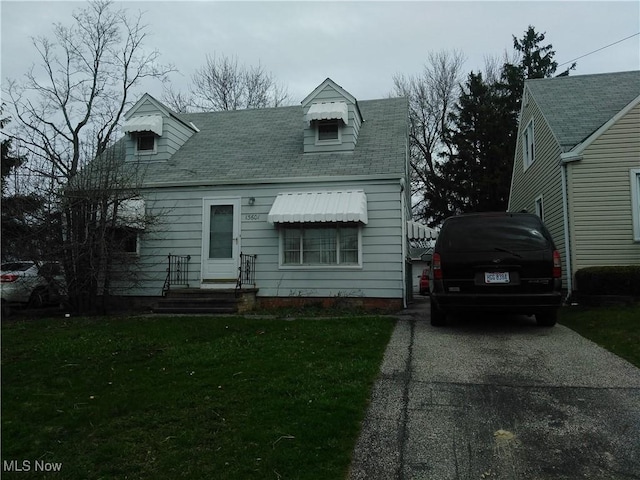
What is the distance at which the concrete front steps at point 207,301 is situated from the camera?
10531 millimetres

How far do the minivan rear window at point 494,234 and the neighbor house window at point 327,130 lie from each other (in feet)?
20.3

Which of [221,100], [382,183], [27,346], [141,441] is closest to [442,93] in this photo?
[221,100]

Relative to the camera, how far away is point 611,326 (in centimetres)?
739

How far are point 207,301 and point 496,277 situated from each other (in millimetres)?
6556

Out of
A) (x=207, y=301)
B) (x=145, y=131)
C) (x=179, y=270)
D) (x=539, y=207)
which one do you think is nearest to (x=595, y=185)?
(x=539, y=207)

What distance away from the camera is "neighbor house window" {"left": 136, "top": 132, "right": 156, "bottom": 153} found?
1379 cm

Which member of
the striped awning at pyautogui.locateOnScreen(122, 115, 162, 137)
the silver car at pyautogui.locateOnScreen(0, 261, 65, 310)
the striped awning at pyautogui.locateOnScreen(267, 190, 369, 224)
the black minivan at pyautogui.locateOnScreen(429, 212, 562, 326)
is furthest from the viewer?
the striped awning at pyautogui.locateOnScreen(122, 115, 162, 137)

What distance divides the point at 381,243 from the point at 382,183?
145 centimetres

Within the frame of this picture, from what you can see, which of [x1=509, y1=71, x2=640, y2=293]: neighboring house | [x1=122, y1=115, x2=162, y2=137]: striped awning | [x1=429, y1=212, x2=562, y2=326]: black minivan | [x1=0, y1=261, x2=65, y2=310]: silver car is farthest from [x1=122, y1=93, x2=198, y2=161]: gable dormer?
[x1=509, y1=71, x2=640, y2=293]: neighboring house

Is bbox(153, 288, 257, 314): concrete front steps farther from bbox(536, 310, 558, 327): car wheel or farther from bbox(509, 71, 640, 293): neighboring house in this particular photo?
bbox(509, 71, 640, 293): neighboring house

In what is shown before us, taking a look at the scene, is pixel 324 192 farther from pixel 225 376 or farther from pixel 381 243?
pixel 225 376

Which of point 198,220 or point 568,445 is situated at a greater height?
point 198,220

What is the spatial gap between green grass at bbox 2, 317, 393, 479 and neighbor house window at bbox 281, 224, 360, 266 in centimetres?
384

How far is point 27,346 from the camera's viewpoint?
23.2 ft
